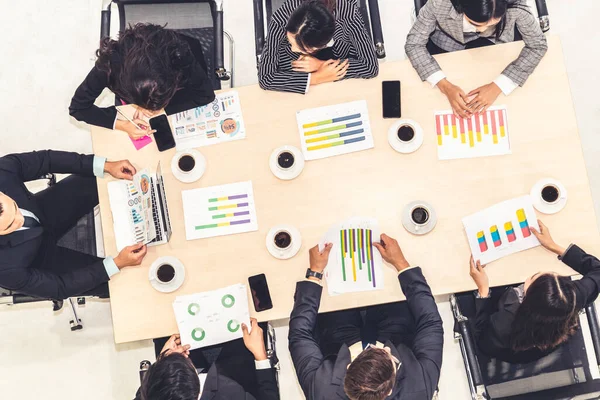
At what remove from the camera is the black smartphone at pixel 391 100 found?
2.22 metres

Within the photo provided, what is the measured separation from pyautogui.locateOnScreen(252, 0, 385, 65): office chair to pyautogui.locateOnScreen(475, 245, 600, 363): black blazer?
1139 mm

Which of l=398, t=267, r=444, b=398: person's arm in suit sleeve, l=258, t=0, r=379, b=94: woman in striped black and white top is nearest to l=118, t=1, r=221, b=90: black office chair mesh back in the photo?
l=258, t=0, r=379, b=94: woman in striped black and white top

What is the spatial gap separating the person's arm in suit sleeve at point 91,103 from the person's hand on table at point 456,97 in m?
1.30

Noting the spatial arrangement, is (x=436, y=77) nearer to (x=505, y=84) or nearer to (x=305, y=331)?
(x=505, y=84)

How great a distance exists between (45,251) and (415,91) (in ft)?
5.39

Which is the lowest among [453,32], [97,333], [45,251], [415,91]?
[97,333]

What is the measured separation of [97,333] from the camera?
3.00m

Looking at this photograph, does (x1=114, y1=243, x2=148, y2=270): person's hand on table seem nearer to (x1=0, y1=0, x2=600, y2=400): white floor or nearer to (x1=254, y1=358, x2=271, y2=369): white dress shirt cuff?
(x1=254, y1=358, x2=271, y2=369): white dress shirt cuff

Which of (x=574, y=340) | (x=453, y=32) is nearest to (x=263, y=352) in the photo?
(x=574, y=340)

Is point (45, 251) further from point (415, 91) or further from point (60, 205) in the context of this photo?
point (415, 91)

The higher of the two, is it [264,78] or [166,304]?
[264,78]

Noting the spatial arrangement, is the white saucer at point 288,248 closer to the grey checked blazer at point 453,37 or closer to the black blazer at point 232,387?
the black blazer at point 232,387

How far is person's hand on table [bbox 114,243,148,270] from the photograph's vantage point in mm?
2174

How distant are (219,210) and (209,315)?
0.40 meters
